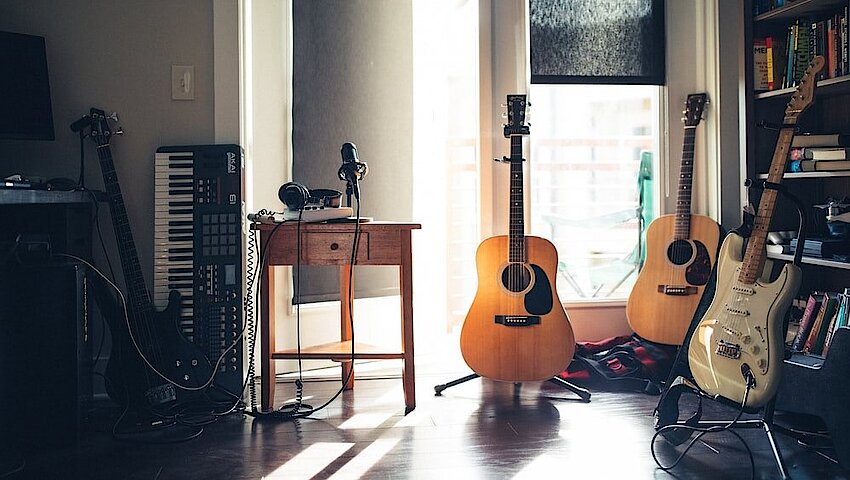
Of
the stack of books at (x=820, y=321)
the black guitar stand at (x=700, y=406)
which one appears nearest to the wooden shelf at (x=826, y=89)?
the black guitar stand at (x=700, y=406)

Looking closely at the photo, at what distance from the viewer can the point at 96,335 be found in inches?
128

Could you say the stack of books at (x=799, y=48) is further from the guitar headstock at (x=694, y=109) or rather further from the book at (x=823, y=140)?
the guitar headstock at (x=694, y=109)

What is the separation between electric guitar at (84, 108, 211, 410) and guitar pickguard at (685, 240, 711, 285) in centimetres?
198

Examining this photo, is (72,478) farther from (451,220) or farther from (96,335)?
(451,220)

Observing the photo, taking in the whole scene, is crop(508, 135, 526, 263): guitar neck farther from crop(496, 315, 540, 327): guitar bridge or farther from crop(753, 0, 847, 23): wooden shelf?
crop(753, 0, 847, 23): wooden shelf

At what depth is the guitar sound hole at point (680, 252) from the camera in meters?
3.54

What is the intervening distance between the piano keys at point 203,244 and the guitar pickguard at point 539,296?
1108mm

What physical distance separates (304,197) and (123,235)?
0.69 m

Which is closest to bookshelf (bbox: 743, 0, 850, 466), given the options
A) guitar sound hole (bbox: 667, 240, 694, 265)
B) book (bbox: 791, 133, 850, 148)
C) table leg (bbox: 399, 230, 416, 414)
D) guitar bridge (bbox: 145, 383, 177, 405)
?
book (bbox: 791, 133, 850, 148)

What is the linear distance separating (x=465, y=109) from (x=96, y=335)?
1.89m

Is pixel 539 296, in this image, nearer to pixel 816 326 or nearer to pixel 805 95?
pixel 816 326

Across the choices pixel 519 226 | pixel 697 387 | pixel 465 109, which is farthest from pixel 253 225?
pixel 697 387

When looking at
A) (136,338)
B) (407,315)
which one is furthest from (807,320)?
(136,338)

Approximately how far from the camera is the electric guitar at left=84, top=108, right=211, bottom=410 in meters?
2.97
